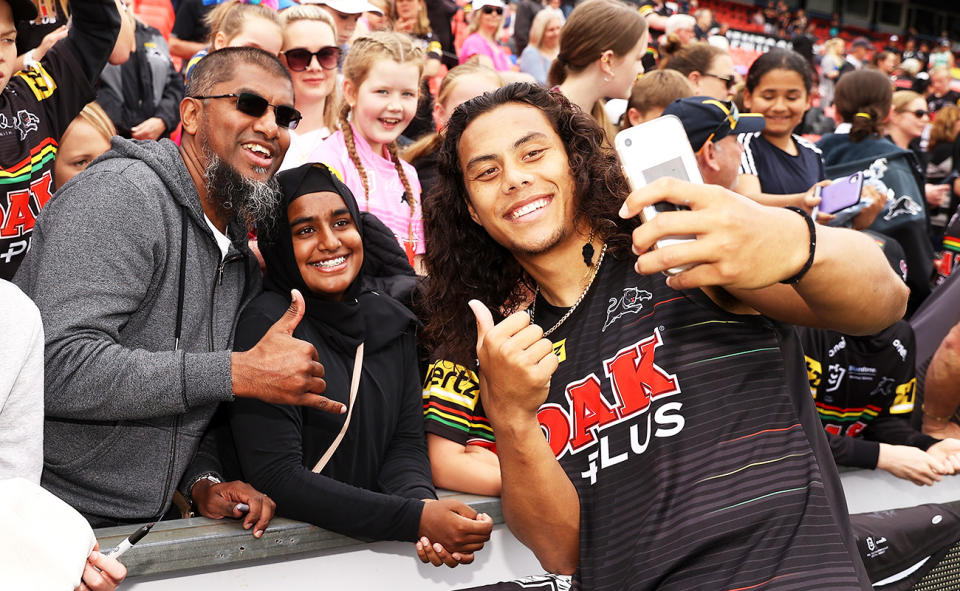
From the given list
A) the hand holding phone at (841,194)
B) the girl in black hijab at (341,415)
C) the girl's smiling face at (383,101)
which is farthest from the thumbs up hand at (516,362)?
the hand holding phone at (841,194)

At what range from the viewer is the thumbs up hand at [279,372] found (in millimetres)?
2090

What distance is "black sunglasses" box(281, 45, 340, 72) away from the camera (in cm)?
435

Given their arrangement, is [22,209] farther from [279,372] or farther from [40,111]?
[279,372]

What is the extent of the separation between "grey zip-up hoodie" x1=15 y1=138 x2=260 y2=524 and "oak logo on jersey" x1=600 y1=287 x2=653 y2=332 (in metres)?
0.95

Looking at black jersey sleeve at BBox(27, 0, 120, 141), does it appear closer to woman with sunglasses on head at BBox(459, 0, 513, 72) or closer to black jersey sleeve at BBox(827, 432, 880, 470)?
black jersey sleeve at BBox(827, 432, 880, 470)

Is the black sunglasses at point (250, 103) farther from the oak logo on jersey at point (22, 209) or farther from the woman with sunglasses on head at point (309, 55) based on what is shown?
the woman with sunglasses on head at point (309, 55)

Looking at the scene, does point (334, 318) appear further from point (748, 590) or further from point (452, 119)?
point (748, 590)

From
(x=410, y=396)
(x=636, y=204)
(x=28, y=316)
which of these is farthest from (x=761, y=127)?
(x=28, y=316)

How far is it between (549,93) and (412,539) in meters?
1.37

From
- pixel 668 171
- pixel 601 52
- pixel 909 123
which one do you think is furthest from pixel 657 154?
pixel 909 123

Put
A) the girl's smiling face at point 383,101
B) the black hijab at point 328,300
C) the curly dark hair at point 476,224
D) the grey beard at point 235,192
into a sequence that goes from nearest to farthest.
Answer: the curly dark hair at point 476,224, the grey beard at point 235,192, the black hijab at point 328,300, the girl's smiling face at point 383,101

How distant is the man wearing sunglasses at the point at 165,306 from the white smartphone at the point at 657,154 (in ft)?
3.16

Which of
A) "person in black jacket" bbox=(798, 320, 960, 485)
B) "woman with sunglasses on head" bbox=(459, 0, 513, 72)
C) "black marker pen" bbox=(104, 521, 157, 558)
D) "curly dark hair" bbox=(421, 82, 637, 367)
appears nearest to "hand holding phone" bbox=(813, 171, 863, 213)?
"person in black jacket" bbox=(798, 320, 960, 485)

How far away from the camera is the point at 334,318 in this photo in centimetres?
270
